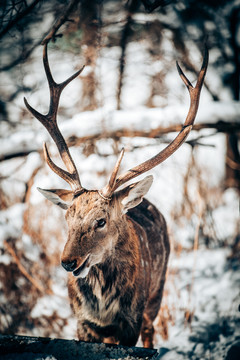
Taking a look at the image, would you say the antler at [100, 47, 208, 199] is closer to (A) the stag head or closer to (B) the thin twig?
(A) the stag head

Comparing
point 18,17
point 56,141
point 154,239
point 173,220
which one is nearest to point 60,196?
point 56,141

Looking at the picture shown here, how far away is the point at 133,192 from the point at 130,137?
0.67 m

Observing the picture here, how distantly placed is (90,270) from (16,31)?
1.76 metres

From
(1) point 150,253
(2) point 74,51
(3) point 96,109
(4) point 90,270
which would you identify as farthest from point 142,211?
(2) point 74,51

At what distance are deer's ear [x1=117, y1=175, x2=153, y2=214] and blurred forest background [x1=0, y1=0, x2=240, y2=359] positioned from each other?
421 mm

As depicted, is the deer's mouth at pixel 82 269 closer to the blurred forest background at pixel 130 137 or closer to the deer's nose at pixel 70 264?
the deer's nose at pixel 70 264

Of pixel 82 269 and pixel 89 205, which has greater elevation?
pixel 89 205

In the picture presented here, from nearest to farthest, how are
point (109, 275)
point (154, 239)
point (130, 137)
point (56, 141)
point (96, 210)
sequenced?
1. point (96, 210)
2. point (109, 275)
3. point (56, 141)
4. point (154, 239)
5. point (130, 137)

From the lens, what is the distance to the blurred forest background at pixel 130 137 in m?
1.92

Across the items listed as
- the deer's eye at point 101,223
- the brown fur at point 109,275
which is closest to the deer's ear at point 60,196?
the brown fur at point 109,275

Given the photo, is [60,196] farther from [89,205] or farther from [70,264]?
[70,264]

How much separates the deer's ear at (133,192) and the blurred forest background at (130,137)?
42 cm

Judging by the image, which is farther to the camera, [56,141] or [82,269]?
[56,141]

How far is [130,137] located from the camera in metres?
2.13
